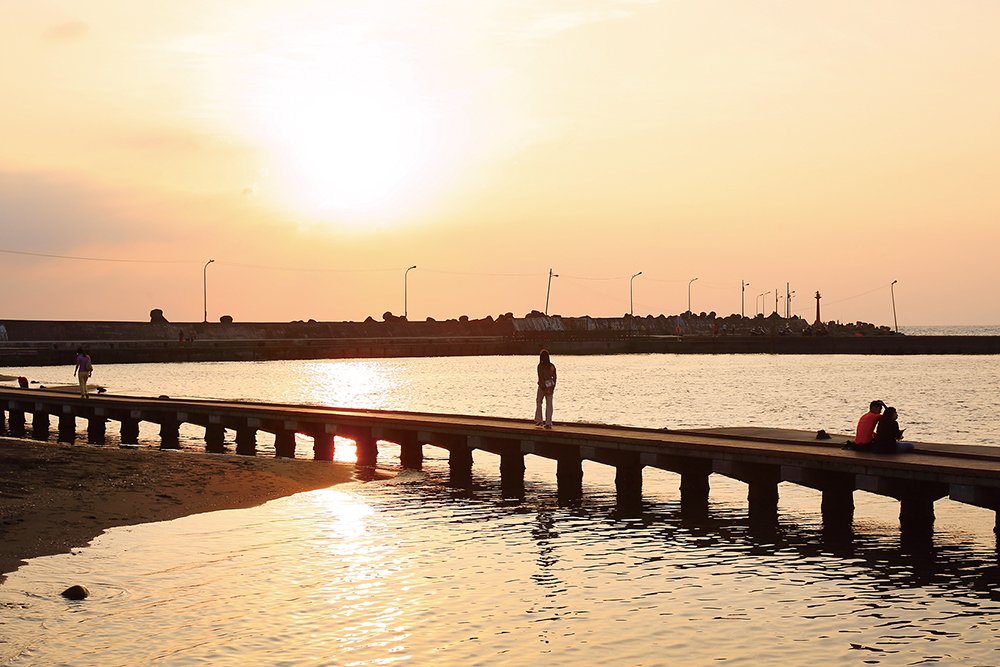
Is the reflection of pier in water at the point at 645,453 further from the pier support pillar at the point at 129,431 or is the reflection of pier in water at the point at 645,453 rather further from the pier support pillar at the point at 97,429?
the pier support pillar at the point at 97,429

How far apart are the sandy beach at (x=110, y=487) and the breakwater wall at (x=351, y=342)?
82.3m

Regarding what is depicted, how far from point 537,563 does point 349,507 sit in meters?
6.54

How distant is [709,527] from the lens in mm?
19953

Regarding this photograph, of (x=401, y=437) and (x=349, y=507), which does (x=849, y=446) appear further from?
(x=401, y=437)

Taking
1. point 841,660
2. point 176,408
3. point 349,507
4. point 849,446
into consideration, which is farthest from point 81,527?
point 176,408

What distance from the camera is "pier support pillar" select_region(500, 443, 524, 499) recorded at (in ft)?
82.5

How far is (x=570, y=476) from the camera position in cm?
2431

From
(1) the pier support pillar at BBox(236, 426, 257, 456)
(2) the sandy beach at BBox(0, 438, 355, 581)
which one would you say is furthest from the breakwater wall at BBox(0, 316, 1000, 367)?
(2) the sandy beach at BBox(0, 438, 355, 581)

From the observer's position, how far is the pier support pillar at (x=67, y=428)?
1517 inches

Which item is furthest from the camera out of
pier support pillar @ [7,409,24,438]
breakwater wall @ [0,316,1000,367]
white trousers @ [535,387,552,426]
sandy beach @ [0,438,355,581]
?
breakwater wall @ [0,316,1000,367]

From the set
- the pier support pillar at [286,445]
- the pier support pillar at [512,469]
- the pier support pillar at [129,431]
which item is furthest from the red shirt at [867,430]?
the pier support pillar at [129,431]

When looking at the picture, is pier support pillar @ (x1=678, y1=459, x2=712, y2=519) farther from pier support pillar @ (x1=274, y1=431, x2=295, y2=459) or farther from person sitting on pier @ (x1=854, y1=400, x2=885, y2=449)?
pier support pillar @ (x1=274, y1=431, x2=295, y2=459)

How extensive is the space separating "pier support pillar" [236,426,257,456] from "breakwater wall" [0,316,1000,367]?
75.5 metres

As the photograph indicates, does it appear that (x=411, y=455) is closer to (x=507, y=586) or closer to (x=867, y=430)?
(x=867, y=430)
